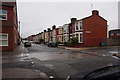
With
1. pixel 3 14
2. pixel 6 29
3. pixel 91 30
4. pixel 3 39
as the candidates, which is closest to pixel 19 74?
pixel 3 39

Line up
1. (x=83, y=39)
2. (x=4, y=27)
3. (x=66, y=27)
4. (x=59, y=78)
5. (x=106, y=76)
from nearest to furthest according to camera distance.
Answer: (x=106, y=76) < (x=59, y=78) < (x=4, y=27) < (x=83, y=39) < (x=66, y=27)

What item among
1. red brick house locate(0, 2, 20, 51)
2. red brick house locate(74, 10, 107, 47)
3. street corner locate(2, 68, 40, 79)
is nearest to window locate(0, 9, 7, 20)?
red brick house locate(0, 2, 20, 51)

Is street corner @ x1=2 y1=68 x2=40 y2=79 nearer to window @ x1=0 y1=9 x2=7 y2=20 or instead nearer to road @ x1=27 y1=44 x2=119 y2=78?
road @ x1=27 y1=44 x2=119 y2=78

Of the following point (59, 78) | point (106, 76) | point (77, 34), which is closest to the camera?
point (106, 76)

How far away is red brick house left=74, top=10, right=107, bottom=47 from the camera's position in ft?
73.1

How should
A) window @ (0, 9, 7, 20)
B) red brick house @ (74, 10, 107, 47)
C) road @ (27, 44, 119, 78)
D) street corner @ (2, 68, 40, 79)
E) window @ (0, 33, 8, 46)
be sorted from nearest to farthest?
street corner @ (2, 68, 40, 79) < road @ (27, 44, 119, 78) < window @ (0, 33, 8, 46) < window @ (0, 9, 7, 20) < red brick house @ (74, 10, 107, 47)

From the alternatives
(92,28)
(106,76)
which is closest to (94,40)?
(92,28)

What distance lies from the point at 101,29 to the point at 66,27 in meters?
10.5

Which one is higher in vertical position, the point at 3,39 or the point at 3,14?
the point at 3,14

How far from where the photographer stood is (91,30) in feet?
75.6

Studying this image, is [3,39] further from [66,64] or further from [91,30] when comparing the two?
[91,30]

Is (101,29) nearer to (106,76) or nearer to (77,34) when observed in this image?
(77,34)

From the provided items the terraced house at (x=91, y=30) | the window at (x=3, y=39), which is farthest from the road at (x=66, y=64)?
the terraced house at (x=91, y=30)

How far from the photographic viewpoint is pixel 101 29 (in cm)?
2427
